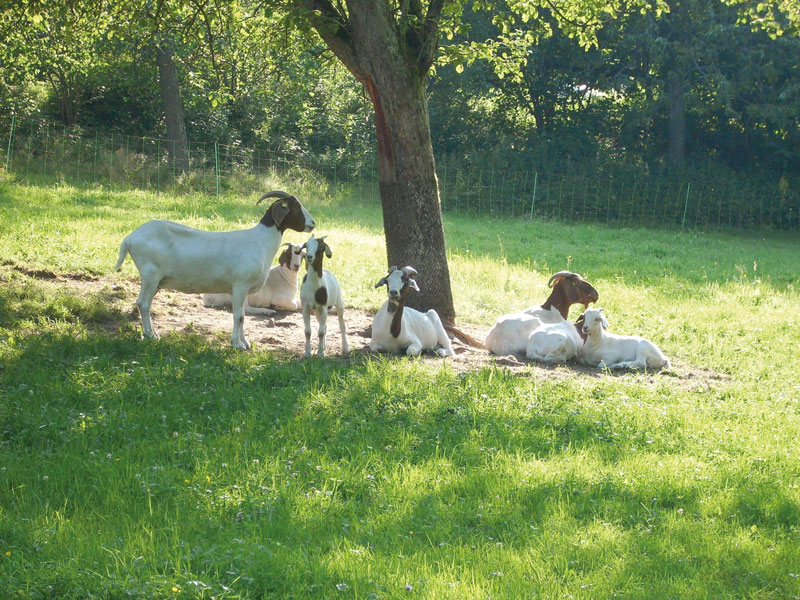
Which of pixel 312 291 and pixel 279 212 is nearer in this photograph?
pixel 312 291

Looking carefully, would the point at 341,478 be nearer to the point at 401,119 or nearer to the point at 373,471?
the point at 373,471

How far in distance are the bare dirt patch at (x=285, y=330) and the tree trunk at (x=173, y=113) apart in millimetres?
15166

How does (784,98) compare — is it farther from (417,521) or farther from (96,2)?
(417,521)

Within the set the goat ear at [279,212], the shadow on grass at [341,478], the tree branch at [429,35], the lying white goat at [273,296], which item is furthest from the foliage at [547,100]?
the shadow on grass at [341,478]

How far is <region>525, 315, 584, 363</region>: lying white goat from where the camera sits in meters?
9.49

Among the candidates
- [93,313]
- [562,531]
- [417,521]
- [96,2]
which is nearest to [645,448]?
[562,531]

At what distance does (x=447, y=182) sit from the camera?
30562 mm

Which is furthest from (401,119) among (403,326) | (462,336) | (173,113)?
(173,113)

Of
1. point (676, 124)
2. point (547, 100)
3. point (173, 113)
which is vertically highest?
point (547, 100)

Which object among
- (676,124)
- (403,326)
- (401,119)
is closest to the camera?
(403,326)

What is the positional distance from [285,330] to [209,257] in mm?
1672

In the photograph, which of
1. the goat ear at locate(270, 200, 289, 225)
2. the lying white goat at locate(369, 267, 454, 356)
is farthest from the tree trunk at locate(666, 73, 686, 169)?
the goat ear at locate(270, 200, 289, 225)

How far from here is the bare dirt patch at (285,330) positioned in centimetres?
896

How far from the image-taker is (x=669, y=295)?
14.6 meters
